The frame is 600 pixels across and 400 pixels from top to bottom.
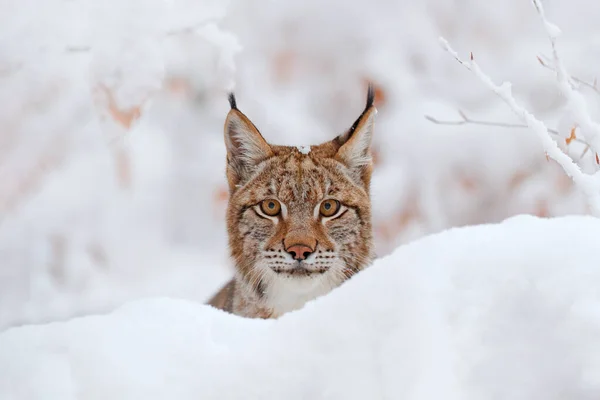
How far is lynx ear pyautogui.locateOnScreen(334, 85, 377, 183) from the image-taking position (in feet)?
5.89

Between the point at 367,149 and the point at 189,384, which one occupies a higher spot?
the point at 189,384

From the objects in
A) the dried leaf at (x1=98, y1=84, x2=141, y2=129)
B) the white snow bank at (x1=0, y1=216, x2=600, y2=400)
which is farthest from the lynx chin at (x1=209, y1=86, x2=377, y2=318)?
the white snow bank at (x1=0, y1=216, x2=600, y2=400)

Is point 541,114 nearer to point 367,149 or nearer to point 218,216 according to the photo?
point 367,149

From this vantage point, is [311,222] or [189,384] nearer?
[189,384]

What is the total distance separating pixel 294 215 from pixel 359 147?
0.81 feet

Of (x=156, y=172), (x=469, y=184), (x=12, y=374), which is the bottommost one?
(x=469, y=184)

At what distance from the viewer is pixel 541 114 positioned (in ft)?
8.27

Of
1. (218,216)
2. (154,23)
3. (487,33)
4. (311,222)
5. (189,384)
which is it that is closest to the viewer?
(189,384)

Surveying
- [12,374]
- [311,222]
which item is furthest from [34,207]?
[12,374]

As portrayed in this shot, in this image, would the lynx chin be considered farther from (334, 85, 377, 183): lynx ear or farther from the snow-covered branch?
the snow-covered branch

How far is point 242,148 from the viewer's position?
1.84 metres

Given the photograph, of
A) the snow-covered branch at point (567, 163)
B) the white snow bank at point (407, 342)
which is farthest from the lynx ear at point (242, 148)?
the white snow bank at point (407, 342)

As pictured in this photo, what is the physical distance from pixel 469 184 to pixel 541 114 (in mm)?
359

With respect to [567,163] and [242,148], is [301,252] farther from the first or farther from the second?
[567,163]
